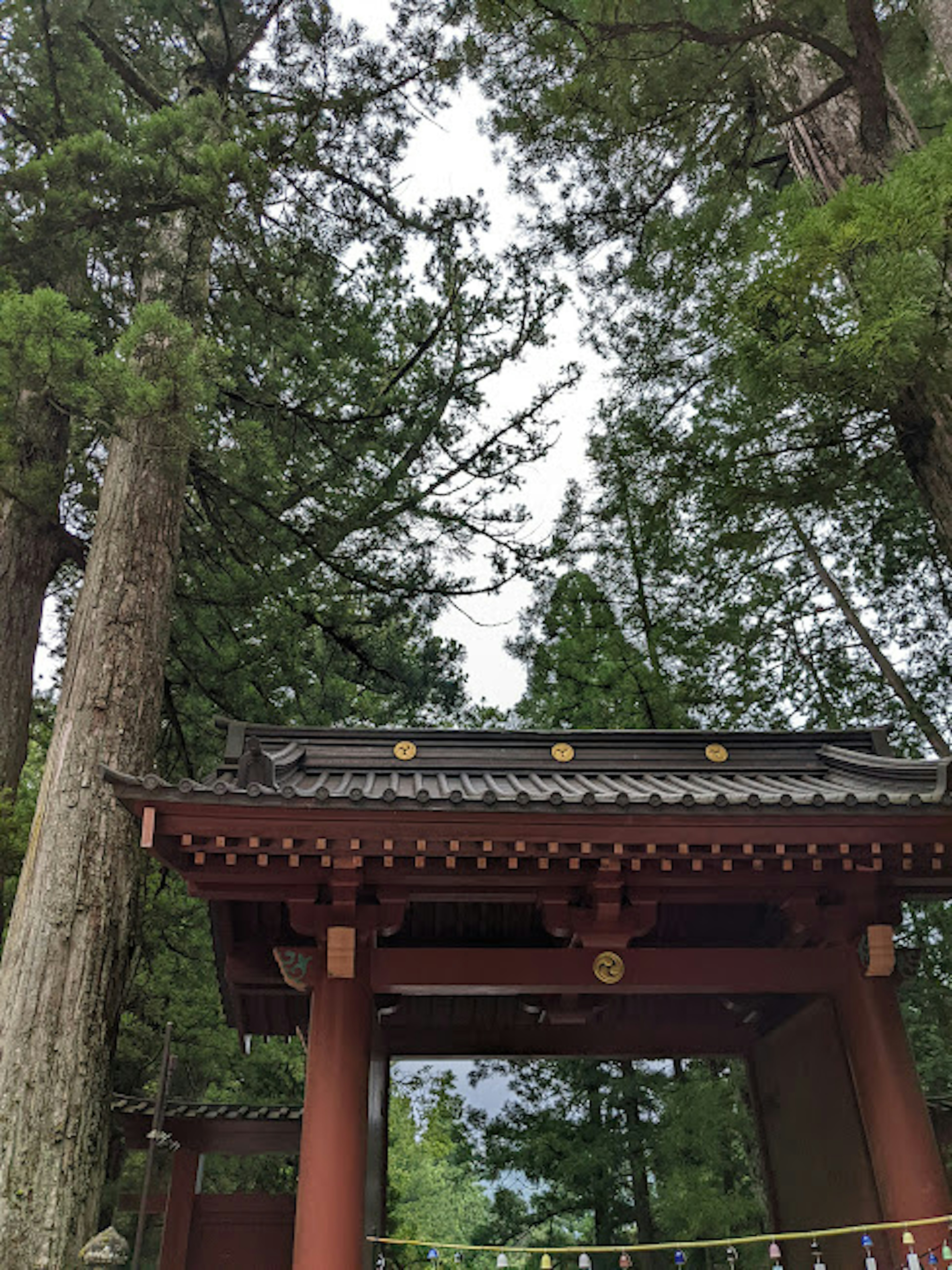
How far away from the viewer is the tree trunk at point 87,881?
4.15 meters

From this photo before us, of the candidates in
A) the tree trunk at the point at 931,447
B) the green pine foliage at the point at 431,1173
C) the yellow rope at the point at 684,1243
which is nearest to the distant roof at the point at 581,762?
the tree trunk at the point at 931,447

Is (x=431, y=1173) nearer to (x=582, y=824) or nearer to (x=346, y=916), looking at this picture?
(x=346, y=916)

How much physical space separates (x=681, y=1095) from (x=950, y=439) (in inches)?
261

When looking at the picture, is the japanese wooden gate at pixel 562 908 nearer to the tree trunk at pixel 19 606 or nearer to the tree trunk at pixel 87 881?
the tree trunk at pixel 87 881

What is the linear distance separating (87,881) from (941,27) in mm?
7049

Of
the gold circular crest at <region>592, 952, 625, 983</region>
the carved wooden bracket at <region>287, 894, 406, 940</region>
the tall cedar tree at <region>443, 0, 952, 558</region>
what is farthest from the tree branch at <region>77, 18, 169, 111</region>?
the gold circular crest at <region>592, 952, 625, 983</region>

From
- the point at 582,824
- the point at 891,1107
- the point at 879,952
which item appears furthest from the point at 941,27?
the point at 891,1107

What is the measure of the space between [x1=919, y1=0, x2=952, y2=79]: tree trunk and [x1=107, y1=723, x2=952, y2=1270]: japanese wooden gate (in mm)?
4183

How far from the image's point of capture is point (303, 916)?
4270 millimetres

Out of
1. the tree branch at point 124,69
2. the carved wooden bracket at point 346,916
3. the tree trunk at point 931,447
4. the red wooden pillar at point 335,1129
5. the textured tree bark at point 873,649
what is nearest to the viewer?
the red wooden pillar at point 335,1129

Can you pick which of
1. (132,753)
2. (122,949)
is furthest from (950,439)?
(122,949)

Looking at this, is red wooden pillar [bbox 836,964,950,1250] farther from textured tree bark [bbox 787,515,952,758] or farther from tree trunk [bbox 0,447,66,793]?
textured tree bark [bbox 787,515,952,758]

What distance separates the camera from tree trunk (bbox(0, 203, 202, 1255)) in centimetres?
415

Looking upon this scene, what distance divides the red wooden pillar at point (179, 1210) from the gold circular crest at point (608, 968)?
184 inches
